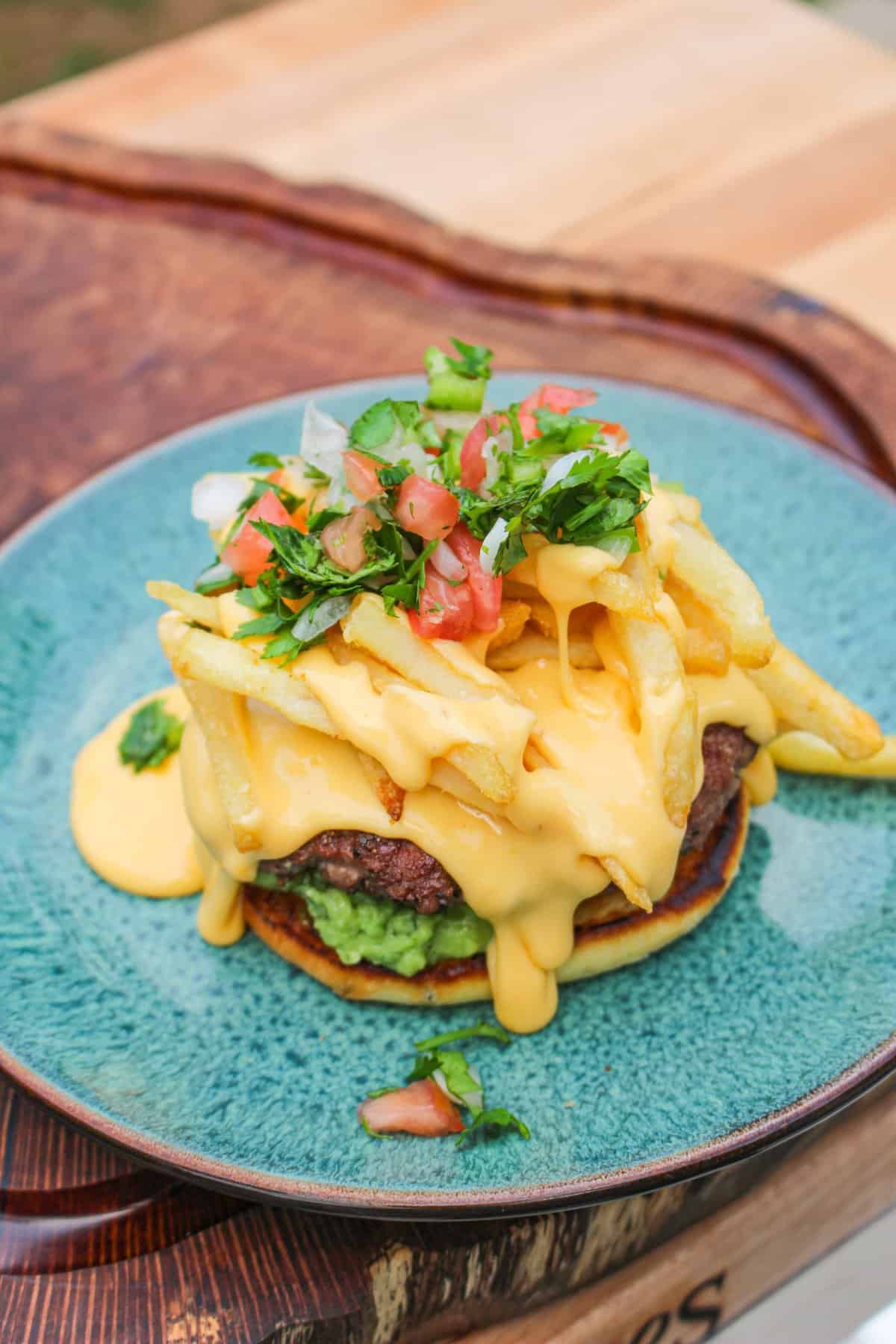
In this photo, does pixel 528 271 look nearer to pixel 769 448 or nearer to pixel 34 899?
pixel 769 448

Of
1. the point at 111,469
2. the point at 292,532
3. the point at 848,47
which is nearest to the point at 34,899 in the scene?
the point at 292,532

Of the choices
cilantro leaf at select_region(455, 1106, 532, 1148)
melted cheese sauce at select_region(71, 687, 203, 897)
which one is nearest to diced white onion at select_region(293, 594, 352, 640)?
melted cheese sauce at select_region(71, 687, 203, 897)

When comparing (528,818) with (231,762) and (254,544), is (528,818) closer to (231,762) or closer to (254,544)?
(231,762)

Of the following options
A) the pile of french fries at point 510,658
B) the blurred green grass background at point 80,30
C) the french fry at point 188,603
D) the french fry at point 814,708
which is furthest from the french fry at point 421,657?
the blurred green grass background at point 80,30

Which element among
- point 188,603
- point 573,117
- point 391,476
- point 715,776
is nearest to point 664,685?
point 715,776

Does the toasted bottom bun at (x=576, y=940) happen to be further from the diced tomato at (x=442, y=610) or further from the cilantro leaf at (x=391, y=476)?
the cilantro leaf at (x=391, y=476)
